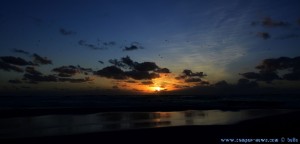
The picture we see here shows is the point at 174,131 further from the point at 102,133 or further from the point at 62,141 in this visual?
the point at 62,141

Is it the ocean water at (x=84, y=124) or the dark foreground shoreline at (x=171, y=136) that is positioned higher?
the ocean water at (x=84, y=124)

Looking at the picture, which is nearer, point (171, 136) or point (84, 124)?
point (171, 136)

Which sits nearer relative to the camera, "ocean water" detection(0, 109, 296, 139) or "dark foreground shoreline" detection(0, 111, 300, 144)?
"dark foreground shoreline" detection(0, 111, 300, 144)

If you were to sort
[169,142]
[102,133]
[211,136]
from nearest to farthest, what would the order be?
[169,142] < [211,136] < [102,133]

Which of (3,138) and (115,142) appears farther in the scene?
(3,138)

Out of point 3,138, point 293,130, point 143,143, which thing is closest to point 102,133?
point 143,143

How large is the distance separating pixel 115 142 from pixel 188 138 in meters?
4.07

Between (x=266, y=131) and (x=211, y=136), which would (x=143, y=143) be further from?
(x=266, y=131)

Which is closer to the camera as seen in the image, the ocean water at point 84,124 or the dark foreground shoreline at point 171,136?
the dark foreground shoreline at point 171,136

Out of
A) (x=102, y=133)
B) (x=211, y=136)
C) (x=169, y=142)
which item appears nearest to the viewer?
(x=169, y=142)

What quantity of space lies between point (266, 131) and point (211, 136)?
9.73ft

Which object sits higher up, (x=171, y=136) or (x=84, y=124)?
(x=84, y=124)

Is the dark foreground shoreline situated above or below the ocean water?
below

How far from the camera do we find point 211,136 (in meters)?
18.1
